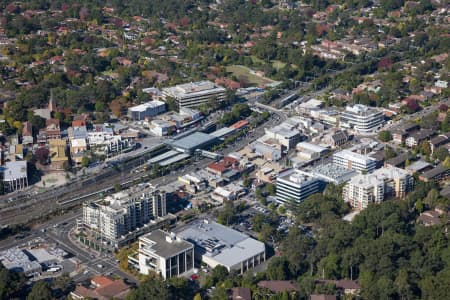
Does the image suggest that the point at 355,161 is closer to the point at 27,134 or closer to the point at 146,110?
the point at 146,110

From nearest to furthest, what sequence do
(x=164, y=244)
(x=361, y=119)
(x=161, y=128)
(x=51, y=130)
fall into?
(x=164, y=244), (x=51, y=130), (x=161, y=128), (x=361, y=119)

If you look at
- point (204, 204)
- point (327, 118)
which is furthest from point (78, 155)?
point (327, 118)

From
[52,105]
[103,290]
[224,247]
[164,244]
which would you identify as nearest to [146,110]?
[52,105]

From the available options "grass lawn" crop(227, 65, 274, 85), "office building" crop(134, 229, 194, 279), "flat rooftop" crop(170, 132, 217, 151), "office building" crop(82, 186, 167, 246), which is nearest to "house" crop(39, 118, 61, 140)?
"flat rooftop" crop(170, 132, 217, 151)

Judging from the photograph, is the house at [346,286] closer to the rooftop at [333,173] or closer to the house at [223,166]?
the rooftop at [333,173]

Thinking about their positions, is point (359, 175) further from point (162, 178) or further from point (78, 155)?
point (78, 155)

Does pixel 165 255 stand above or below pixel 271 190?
above

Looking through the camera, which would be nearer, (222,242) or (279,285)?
(279,285)
